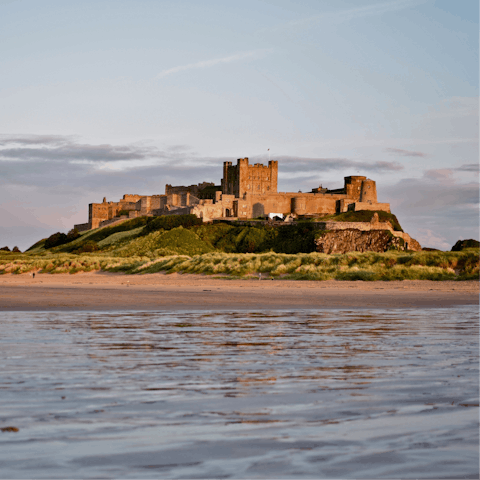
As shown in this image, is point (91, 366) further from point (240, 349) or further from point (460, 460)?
point (460, 460)

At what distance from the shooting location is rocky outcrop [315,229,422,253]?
71375 millimetres

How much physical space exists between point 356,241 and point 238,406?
223 feet

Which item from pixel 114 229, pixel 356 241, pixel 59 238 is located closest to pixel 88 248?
pixel 114 229

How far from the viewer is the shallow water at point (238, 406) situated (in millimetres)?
3627

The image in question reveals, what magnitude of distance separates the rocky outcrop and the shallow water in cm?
6153

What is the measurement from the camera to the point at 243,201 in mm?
96062

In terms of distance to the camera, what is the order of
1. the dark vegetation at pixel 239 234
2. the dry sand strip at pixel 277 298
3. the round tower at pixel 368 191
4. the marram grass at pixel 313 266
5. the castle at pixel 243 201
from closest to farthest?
the dry sand strip at pixel 277 298, the marram grass at pixel 313 266, the dark vegetation at pixel 239 234, the castle at pixel 243 201, the round tower at pixel 368 191

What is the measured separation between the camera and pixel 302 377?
6551mm

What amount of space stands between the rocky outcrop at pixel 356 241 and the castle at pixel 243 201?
19.7 m

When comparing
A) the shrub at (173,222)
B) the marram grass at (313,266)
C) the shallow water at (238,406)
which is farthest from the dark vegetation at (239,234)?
the shallow water at (238,406)

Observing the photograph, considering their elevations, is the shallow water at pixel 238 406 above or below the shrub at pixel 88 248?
below

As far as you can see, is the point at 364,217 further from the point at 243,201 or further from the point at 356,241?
the point at 243,201

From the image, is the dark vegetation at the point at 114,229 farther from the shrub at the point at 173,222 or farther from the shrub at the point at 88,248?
the shrub at the point at 88,248

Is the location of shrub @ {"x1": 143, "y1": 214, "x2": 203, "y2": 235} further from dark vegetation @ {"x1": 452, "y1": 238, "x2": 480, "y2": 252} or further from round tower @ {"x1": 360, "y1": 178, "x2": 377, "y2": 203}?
dark vegetation @ {"x1": 452, "y1": 238, "x2": 480, "y2": 252}
